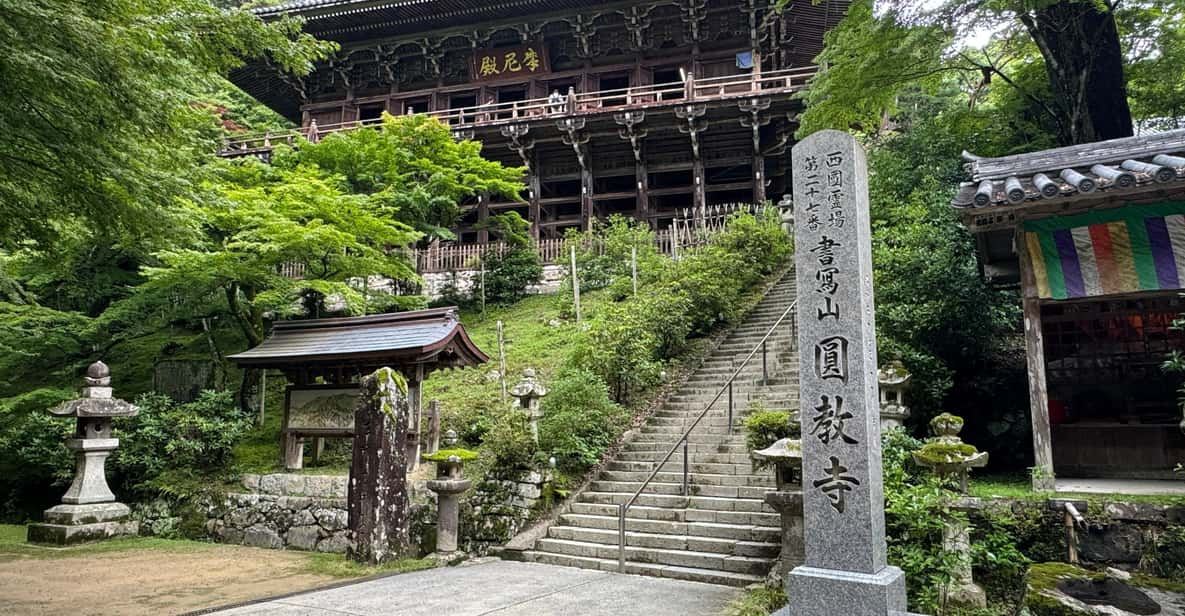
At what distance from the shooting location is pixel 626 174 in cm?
2316

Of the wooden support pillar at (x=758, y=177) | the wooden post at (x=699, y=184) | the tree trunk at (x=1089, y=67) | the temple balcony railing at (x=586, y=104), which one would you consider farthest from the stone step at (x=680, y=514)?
the temple balcony railing at (x=586, y=104)

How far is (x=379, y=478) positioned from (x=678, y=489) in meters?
3.83

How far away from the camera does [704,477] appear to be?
891 cm

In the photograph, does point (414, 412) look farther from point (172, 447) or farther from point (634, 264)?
point (634, 264)

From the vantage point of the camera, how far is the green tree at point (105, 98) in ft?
16.1

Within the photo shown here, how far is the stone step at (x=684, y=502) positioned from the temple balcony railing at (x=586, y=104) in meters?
14.4

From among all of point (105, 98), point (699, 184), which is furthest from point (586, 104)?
point (105, 98)

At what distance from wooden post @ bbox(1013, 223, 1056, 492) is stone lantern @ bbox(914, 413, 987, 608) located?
3.48 ft

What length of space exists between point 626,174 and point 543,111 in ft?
11.6

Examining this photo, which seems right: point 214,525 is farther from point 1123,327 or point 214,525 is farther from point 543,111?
point 543,111

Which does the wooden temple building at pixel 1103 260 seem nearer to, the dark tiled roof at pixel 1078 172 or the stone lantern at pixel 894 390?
the dark tiled roof at pixel 1078 172

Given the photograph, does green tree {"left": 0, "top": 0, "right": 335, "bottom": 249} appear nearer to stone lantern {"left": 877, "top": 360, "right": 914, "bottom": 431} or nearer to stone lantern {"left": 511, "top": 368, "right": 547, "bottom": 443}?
stone lantern {"left": 511, "top": 368, "right": 547, "bottom": 443}

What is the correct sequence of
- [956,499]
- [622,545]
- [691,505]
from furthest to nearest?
1. [691,505]
2. [622,545]
3. [956,499]

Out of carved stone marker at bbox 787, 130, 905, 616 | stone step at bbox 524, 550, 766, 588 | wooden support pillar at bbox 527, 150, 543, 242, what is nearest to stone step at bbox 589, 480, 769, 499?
stone step at bbox 524, 550, 766, 588
